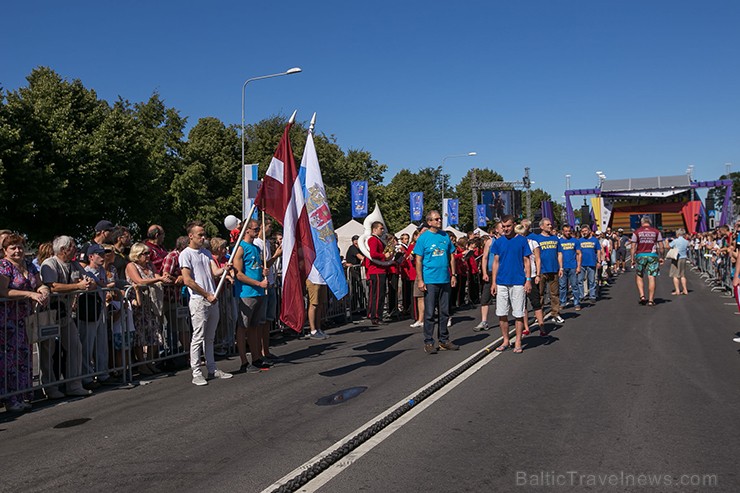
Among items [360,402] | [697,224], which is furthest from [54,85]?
[697,224]

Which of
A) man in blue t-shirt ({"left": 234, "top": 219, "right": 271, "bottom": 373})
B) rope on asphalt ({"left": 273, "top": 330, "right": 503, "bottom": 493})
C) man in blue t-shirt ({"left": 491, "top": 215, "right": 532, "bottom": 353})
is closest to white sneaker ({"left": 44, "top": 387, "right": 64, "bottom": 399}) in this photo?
man in blue t-shirt ({"left": 234, "top": 219, "right": 271, "bottom": 373})

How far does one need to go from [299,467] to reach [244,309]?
169 inches

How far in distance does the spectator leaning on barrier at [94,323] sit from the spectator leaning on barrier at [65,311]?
0.12 meters

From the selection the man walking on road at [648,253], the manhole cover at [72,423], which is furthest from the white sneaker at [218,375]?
the man walking on road at [648,253]

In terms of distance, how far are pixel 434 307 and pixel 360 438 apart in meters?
4.54

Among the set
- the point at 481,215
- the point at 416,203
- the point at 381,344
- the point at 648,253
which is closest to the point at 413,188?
the point at 481,215

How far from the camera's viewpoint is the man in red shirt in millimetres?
14195

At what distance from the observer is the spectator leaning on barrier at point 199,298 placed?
7984mm

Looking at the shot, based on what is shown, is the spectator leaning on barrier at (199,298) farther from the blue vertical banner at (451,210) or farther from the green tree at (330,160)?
the green tree at (330,160)

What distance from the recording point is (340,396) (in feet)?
22.9

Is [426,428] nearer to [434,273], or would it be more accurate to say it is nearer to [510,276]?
[434,273]

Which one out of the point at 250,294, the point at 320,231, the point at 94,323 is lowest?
the point at 94,323

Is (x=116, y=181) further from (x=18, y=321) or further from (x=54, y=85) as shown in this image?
(x=18, y=321)

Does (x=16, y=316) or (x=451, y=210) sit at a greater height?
(x=451, y=210)
